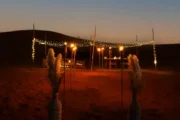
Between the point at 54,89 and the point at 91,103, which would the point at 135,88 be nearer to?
the point at 54,89

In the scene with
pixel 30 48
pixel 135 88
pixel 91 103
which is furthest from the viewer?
pixel 30 48

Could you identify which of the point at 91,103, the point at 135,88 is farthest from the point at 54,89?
the point at 91,103

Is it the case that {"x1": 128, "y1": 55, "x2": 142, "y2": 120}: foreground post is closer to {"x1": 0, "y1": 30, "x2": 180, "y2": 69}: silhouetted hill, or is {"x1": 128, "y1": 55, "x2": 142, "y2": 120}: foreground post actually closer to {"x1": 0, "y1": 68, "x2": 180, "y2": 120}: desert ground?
{"x1": 0, "y1": 68, "x2": 180, "y2": 120}: desert ground

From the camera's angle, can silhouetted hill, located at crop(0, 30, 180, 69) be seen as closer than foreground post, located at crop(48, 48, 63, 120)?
No

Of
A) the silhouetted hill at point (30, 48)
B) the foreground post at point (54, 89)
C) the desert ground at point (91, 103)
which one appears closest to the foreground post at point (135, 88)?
the foreground post at point (54, 89)

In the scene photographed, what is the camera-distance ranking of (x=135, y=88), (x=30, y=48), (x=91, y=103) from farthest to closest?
(x=30, y=48), (x=91, y=103), (x=135, y=88)

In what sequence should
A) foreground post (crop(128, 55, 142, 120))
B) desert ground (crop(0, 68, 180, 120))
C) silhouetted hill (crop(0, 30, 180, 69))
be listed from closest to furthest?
1. foreground post (crop(128, 55, 142, 120))
2. desert ground (crop(0, 68, 180, 120))
3. silhouetted hill (crop(0, 30, 180, 69))

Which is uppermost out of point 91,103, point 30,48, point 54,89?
point 30,48

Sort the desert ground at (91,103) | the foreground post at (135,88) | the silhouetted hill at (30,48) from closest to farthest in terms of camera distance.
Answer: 1. the foreground post at (135,88)
2. the desert ground at (91,103)
3. the silhouetted hill at (30,48)

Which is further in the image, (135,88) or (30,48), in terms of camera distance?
(30,48)

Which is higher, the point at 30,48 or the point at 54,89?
the point at 30,48

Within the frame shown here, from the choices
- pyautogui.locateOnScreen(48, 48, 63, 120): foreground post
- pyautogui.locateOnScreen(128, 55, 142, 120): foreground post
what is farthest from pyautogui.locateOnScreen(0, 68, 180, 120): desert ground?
pyautogui.locateOnScreen(128, 55, 142, 120): foreground post

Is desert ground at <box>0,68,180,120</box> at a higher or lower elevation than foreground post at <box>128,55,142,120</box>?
lower

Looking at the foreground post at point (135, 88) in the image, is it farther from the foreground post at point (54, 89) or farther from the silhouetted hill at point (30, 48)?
the silhouetted hill at point (30, 48)
